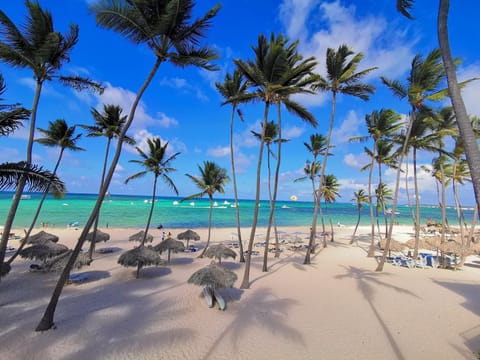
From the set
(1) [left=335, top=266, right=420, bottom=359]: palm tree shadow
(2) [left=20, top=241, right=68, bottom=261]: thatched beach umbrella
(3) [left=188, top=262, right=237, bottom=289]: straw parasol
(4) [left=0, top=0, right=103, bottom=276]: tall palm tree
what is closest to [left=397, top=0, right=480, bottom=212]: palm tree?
(1) [left=335, top=266, right=420, bottom=359]: palm tree shadow

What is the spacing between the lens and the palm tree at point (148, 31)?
5578mm

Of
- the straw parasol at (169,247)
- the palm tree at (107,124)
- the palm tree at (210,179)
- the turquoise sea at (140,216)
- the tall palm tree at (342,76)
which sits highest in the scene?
the tall palm tree at (342,76)

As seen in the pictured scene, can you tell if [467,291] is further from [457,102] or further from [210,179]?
[210,179]

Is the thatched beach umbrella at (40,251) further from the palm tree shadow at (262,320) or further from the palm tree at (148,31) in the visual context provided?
the palm tree shadow at (262,320)

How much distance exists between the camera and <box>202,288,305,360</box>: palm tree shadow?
17.7 ft

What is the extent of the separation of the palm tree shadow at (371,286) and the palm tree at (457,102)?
4.15 meters

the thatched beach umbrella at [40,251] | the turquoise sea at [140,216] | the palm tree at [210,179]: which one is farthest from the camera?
the turquoise sea at [140,216]

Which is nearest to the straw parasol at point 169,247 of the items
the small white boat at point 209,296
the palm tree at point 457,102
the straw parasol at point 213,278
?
the small white boat at point 209,296

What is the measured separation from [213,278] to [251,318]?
66.9 inches

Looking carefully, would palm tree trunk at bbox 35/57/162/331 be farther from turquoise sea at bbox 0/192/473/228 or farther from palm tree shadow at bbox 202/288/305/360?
turquoise sea at bbox 0/192/473/228

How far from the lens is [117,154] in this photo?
5844 mm

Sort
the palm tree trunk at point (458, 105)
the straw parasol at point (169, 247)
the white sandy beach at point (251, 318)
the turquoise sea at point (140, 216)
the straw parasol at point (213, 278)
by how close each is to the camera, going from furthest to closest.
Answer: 1. the turquoise sea at point (140, 216)
2. the straw parasol at point (169, 247)
3. the straw parasol at point (213, 278)
4. the white sandy beach at point (251, 318)
5. the palm tree trunk at point (458, 105)

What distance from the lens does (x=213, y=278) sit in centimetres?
709

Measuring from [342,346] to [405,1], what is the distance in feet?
30.4
